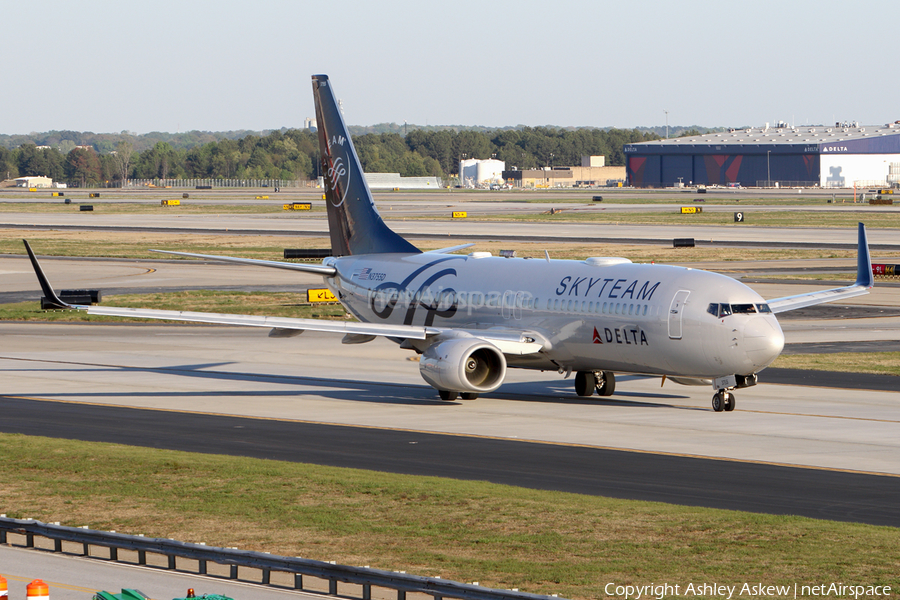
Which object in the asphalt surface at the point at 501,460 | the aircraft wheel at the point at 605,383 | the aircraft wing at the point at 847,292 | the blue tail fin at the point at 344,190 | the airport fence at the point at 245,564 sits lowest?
the aircraft wheel at the point at 605,383

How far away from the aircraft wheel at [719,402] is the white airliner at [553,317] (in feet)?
0.30

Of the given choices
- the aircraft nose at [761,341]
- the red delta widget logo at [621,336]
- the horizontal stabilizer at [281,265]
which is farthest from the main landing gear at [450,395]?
the aircraft nose at [761,341]

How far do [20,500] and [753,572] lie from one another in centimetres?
1433

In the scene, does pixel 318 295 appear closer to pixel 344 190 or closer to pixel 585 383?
pixel 344 190

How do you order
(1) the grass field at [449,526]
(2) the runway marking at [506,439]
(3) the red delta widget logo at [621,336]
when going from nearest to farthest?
(1) the grass field at [449,526] → (2) the runway marking at [506,439] → (3) the red delta widget logo at [621,336]

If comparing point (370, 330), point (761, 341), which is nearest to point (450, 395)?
point (370, 330)

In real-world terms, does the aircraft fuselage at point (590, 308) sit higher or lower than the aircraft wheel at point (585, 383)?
higher

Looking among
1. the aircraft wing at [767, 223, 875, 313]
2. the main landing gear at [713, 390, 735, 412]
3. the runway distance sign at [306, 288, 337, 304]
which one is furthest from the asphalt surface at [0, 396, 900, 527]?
the runway distance sign at [306, 288, 337, 304]

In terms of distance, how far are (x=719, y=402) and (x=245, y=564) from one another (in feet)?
74.6

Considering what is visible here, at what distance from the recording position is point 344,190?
158 ft

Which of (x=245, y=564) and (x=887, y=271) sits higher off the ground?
(x=245, y=564)

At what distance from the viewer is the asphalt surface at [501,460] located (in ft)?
80.8

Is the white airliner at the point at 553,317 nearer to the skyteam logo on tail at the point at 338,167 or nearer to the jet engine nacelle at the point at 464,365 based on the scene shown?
the jet engine nacelle at the point at 464,365

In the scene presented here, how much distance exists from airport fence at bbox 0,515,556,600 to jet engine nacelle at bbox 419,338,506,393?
60.5 ft
